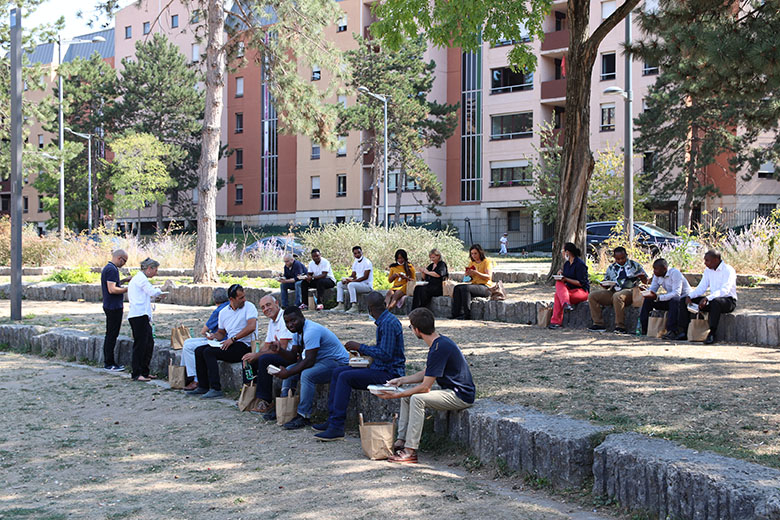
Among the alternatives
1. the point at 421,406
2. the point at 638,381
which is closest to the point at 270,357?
the point at 421,406

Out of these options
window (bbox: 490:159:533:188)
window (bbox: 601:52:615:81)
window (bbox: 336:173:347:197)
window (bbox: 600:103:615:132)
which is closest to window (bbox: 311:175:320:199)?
window (bbox: 336:173:347:197)

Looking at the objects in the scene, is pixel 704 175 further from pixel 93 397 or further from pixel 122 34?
pixel 122 34

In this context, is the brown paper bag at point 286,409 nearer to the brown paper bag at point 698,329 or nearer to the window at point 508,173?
the brown paper bag at point 698,329

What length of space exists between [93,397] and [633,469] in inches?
257

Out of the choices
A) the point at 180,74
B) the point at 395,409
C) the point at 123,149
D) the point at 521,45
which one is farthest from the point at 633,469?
the point at 180,74

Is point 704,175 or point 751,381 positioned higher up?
point 704,175

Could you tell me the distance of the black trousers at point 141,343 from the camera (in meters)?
10.3

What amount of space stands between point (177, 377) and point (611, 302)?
6195mm

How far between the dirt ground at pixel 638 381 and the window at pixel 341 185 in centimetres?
4074

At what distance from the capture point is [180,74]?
178 ft

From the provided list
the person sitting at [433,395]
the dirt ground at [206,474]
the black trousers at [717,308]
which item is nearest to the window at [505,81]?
the black trousers at [717,308]

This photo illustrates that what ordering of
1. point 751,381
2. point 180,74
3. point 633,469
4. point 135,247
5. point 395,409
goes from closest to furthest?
1. point 633,469
2. point 395,409
3. point 751,381
4. point 135,247
5. point 180,74

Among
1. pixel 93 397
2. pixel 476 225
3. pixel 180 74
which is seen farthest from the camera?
pixel 180 74

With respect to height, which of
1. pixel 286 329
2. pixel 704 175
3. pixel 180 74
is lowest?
pixel 286 329
